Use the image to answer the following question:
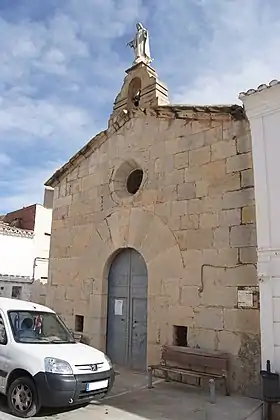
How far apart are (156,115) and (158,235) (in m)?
2.57

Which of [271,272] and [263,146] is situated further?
[263,146]

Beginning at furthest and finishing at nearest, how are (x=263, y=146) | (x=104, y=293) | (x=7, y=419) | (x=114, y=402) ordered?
1. (x=104, y=293)
2. (x=263, y=146)
3. (x=114, y=402)
4. (x=7, y=419)

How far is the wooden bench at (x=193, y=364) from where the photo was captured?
20.2 ft

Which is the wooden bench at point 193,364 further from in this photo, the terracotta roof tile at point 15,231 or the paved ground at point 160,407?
the terracotta roof tile at point 15,231

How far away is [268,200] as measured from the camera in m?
6.05

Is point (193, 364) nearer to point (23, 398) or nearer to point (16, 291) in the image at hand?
point (23, 398)

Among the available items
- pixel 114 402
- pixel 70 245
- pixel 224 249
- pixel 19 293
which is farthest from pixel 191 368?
pixel 19 293

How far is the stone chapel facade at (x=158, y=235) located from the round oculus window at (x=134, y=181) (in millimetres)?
24

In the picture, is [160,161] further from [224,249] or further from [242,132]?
[224,249]

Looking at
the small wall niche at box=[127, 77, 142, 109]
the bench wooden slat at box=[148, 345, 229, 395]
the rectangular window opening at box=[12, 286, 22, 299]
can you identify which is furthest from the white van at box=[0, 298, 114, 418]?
the rectangular window opening at box=[12, 286, 22, 299]

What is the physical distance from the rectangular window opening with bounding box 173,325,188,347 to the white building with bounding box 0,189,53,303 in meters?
11.6

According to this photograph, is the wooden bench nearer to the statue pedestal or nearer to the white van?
the white van

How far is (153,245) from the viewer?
7770 mm

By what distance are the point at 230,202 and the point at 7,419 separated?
4.53 meters
